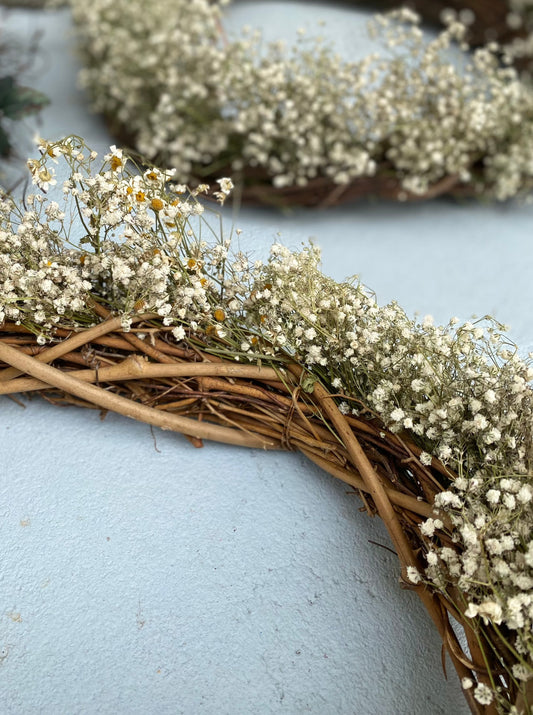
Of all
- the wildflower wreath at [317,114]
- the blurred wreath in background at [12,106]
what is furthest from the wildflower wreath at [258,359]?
the wildflower wreath at [317,114]

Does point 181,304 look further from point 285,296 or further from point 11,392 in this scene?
point 11,392

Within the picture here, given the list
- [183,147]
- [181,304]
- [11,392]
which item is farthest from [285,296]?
[183,147]

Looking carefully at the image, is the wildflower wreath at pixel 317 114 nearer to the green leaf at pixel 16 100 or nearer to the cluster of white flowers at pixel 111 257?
the green leaf at pixel 16 100

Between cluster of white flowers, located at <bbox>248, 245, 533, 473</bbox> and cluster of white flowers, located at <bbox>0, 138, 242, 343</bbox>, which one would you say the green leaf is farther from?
cluster of white flowers, located at <bbox>248, 245, 533, 473</bbox>

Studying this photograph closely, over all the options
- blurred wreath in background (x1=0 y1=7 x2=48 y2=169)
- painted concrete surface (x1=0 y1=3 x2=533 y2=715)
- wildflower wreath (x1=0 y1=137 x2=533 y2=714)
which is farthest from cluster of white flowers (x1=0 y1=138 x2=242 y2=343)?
blurred wreath in background (x1=0 y1=7 x2=48 y2=169)

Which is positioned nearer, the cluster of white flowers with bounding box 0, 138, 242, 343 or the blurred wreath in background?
the cluster of white flowers with bounding box 0, 138, 242, 343
